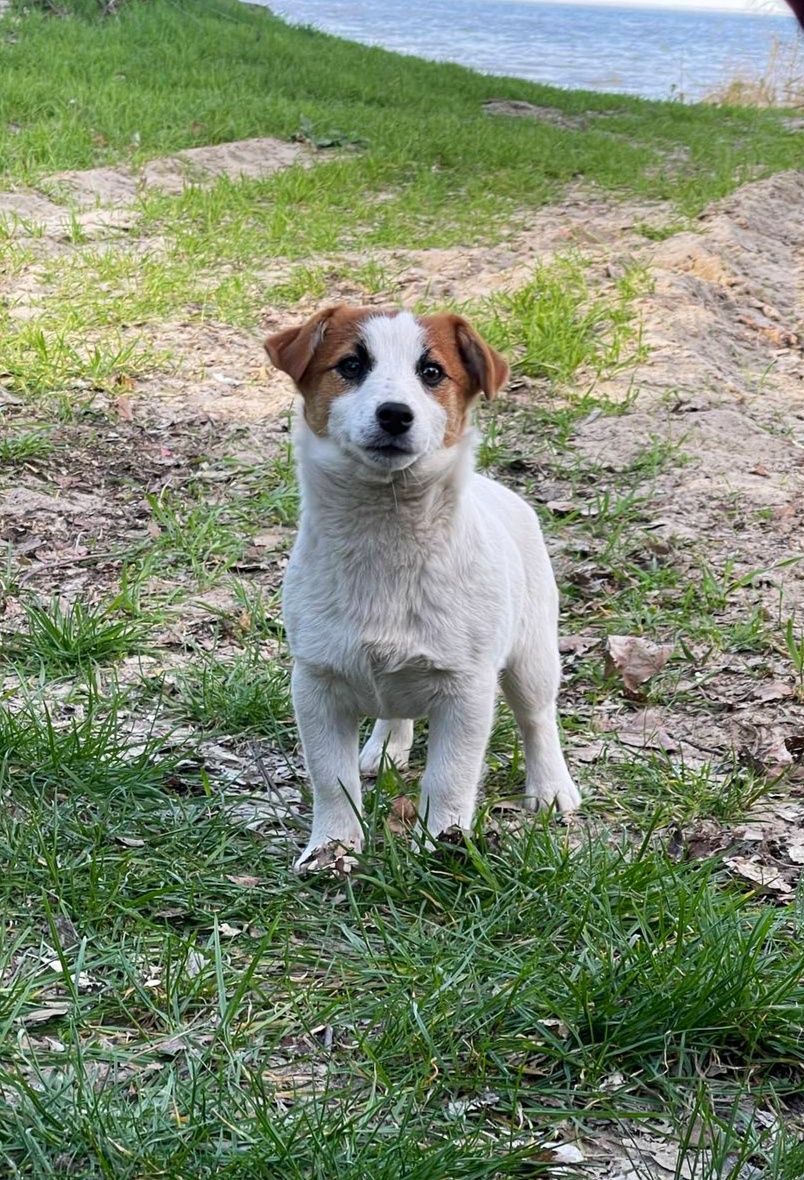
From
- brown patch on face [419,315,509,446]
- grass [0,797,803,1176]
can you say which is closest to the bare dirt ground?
grass [0,797,803,1176]

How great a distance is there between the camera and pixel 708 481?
219 inches

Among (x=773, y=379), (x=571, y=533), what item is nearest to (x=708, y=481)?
(x=571, y=533)

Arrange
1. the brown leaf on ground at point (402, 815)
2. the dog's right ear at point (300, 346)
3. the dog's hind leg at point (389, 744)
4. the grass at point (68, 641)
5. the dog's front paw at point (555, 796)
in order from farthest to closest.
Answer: the grass at point (68, 641) → the dog's hind leg at point (389, 744) → the dog's front paw at point (555, 796) → the brown leaf on ground at point (402, 815) → the dog's right ear at point (300, 346)

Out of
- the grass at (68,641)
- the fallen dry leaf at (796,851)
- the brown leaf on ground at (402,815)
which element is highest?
the fallen dry leaf at (796,851)

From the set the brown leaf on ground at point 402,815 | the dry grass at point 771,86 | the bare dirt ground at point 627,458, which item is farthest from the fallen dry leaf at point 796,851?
the dry grass at point 771,86

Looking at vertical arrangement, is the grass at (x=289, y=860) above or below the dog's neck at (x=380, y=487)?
below

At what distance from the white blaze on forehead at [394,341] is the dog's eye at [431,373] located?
0.03 meters

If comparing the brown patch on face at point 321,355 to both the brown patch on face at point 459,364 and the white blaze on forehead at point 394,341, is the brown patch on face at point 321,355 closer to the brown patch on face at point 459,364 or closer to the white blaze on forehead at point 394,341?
the white blaze on forehead at point 394,341

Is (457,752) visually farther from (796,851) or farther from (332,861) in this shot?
(796,851)

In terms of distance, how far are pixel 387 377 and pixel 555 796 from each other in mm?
1195

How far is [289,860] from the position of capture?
3145mm

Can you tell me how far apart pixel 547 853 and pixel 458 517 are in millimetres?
811

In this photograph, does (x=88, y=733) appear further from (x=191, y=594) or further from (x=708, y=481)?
(x=708, y=481)

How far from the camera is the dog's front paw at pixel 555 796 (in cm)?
343
